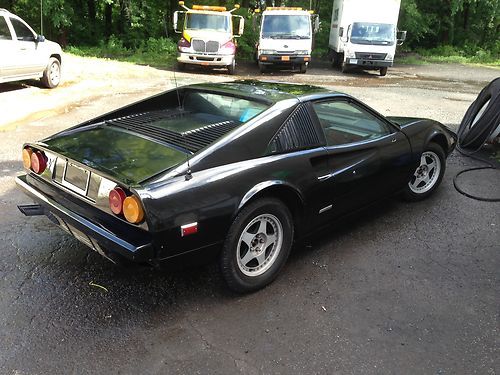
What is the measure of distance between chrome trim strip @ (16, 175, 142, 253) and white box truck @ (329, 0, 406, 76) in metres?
16.3

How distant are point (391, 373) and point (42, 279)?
8.15ft

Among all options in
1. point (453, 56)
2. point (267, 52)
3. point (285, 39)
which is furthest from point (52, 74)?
point (453, 56)

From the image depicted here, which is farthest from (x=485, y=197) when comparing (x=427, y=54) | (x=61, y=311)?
(x=427, y=54)

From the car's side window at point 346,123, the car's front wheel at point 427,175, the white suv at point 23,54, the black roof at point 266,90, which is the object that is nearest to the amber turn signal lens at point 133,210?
the black roof at point 266,90

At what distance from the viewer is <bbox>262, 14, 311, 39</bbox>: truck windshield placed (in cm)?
1825

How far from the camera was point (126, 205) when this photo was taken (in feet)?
9.01

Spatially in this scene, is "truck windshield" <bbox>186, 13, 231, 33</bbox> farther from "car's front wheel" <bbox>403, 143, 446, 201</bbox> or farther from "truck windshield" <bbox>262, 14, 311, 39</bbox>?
"car's front wheel" <bbox>403, 143, 446, 201</bbox>

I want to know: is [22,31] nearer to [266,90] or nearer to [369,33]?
[266,90]

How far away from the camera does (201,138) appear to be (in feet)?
10.7

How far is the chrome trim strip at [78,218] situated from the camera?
2736mm

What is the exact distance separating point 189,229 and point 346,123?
1954mm

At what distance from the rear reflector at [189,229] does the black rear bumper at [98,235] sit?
0.21 m

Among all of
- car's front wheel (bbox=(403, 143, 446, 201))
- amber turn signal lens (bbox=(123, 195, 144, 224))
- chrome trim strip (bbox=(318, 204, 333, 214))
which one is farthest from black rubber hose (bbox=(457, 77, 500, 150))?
amber turn signal lens (bbox=(123, 195, 144, 224))

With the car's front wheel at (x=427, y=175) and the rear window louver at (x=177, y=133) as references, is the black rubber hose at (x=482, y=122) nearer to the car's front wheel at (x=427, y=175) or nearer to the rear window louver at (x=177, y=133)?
the car's front wheel at (x=427, y=175)
